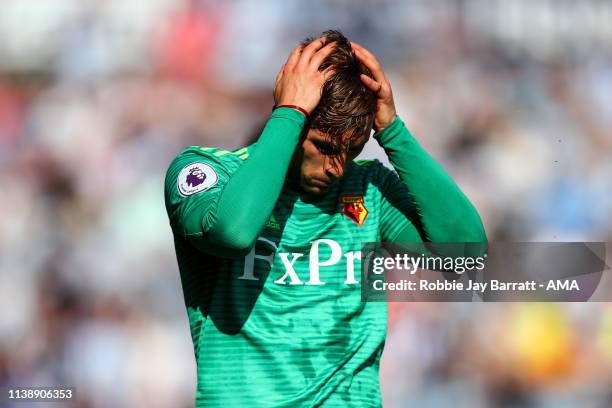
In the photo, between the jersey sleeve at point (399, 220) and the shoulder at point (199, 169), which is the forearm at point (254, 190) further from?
the jersey sleeve at point (399, 220)

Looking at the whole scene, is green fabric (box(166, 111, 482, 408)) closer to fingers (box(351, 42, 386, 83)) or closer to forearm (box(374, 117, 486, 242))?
forearm (box(374, 117, 486, 242))

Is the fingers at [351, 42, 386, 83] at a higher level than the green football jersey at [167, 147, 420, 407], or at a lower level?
higher

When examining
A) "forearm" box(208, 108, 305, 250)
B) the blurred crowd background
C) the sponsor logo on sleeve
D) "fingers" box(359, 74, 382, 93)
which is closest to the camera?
"forearm" box(208, 108, 305, 250)

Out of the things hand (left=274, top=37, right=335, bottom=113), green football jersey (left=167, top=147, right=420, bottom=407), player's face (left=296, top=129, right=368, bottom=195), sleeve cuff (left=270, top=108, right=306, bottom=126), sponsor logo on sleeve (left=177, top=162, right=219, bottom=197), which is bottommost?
green football jersey (left=167, top=147, right=420, bottom=407)

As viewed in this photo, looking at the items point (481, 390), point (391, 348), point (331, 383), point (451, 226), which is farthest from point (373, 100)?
point (481, 390)

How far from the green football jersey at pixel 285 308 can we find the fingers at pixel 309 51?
20cm

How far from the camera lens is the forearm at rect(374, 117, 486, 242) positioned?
158 centimetres

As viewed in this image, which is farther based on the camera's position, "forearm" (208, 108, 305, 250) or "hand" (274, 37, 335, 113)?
"hand" (274, 37, 335, 113)

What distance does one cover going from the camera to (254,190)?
1323mm

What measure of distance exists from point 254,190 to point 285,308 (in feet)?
0.76

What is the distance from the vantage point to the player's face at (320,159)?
1499 mm

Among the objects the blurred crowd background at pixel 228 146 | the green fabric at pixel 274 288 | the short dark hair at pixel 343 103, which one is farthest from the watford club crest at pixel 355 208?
the blurred crowd background at pixel 228 146

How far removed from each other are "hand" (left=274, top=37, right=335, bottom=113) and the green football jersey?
6.4 inches

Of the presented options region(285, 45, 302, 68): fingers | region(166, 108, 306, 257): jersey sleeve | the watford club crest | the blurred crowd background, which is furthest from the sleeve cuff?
the blurred crowd background
